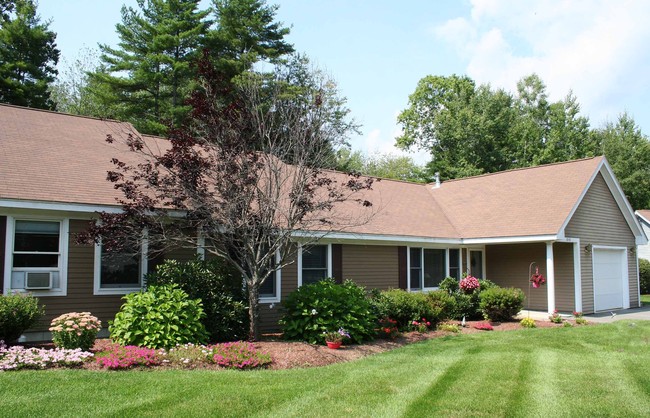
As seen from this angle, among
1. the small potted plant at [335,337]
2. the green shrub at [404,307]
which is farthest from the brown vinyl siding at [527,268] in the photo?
the small potted plant at [335,337]

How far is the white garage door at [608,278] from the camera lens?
19.6m

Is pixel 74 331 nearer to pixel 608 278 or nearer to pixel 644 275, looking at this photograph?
pixel 608 278

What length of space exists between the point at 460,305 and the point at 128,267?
9.47 metres

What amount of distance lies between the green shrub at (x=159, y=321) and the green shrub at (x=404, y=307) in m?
5.01

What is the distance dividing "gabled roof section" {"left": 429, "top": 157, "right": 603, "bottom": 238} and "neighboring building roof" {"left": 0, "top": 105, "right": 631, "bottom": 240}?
0.12 feet

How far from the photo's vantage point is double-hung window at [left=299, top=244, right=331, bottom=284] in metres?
15.4

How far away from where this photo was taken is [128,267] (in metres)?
12.3

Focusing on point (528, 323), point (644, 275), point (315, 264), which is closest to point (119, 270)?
point (315, 264)

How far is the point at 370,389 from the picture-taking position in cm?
764

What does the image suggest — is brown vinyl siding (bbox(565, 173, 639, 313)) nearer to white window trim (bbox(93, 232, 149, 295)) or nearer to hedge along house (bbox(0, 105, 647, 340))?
hedge along house (bbox(0, 105, 647, 340))

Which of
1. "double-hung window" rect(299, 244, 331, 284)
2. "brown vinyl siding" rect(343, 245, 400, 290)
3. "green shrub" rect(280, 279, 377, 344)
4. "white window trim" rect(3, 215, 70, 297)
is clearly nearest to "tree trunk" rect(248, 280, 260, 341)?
"green shrub" rect(280, 279, 377, 344)

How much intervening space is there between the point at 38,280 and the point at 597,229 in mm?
18040

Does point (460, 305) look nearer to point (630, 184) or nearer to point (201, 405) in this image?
point (201, 405)

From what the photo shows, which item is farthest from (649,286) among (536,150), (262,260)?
(262,260)
